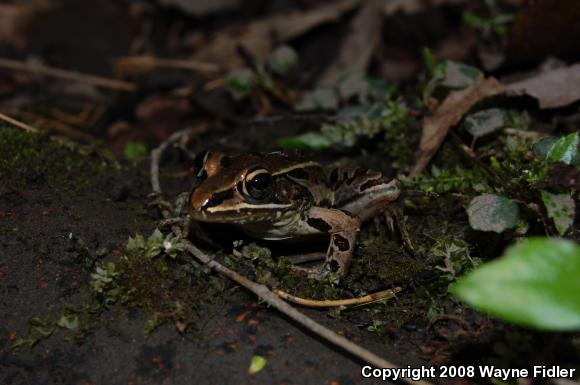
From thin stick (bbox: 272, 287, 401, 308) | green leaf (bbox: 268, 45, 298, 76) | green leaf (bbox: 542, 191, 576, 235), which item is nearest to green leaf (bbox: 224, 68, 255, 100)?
green leaf (bbox: 268, 45, 298, 76)

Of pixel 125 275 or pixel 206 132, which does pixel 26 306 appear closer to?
pixel 125 275

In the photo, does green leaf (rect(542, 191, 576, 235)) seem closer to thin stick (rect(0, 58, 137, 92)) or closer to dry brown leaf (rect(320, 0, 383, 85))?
dry brown leaf (rect(320, 0, 383, 85))

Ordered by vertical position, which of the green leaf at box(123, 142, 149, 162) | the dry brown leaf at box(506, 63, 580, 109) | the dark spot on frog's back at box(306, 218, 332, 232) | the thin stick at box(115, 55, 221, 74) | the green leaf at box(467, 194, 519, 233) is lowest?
the green leaf at box(123, 142, 149, 162)

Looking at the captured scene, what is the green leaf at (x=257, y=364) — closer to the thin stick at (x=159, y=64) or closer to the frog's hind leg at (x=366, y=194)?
the frog's hind leg at (x=366, y=194)

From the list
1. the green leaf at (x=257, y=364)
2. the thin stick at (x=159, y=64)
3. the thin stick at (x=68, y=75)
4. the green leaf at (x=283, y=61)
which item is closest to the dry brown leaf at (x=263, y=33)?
the thin stick at (x=159, y=64)

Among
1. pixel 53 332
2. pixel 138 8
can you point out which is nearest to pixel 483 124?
pixel 53 332
